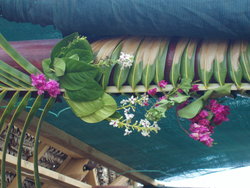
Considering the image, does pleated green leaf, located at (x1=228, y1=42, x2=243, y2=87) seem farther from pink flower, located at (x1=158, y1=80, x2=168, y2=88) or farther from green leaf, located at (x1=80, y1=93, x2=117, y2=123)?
green leaf, located at (x1=80, y1=93, x2=117, y2=123)

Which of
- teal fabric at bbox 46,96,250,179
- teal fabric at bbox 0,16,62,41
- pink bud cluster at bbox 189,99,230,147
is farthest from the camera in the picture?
teal fabric at bbox 46,96,250,179

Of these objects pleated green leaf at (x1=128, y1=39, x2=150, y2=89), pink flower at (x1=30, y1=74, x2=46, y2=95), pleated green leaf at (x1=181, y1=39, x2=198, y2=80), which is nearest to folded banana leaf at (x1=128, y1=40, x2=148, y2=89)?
pleated green leaf at (x1=128, y1=39, x2=150, y2=89)

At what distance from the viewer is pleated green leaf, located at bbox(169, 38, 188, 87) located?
1.03 meters

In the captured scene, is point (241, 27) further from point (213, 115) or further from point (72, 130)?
point (72, 130)

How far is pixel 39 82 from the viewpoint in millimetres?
1024


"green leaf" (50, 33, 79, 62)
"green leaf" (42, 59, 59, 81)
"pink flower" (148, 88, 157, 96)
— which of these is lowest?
"pink flower" (148, 88, 157, 96)

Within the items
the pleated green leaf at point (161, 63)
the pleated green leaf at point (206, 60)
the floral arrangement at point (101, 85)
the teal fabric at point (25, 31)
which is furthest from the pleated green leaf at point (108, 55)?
the teal fabric at point (25, 31)

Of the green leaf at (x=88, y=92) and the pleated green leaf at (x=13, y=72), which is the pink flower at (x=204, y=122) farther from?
the pleated green leaf at (x=13, y=72)

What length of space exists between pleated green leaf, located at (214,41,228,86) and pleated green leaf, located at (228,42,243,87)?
12 millimetres

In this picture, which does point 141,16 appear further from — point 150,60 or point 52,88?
point 52,88

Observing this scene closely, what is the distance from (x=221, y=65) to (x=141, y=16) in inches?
9.0

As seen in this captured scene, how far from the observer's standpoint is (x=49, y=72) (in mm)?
1047

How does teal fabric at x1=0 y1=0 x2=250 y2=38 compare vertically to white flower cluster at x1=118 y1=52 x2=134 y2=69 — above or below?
above

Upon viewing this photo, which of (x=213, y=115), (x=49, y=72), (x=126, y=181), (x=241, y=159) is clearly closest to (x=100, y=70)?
(x=49, y=72)
